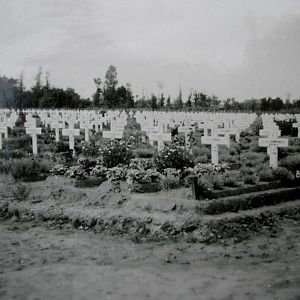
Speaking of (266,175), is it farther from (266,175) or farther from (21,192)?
(21,192)

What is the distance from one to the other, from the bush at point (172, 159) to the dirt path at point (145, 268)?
9.59 ft

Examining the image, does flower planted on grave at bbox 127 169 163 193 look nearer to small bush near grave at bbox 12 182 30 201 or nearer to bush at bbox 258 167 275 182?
bush at bbox 258 167 275 182

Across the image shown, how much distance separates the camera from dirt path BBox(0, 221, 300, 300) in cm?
499

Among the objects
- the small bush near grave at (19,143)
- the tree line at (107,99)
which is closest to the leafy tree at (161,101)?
the tree line at (107,99)

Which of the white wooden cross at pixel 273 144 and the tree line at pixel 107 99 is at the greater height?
the tree line at pixel 107 99

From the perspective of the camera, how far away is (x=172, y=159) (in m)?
9.86

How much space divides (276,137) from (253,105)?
1456 inches

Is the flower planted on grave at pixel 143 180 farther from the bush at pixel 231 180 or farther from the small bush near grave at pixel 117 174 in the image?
the bush at pixel 231 180

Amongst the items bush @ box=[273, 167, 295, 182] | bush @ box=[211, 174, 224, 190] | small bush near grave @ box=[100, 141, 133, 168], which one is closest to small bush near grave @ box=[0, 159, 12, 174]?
small bush near grave @ box=[100, 141, 133, 168]

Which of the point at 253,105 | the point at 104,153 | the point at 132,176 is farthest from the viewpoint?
the point at 253,105

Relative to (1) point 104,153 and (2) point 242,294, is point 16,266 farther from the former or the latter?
(1) point 104,153

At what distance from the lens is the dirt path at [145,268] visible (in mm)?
4992

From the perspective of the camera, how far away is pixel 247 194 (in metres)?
Answer: 8.41

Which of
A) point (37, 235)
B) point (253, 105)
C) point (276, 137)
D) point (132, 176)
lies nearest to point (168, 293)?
point (37, 235)
